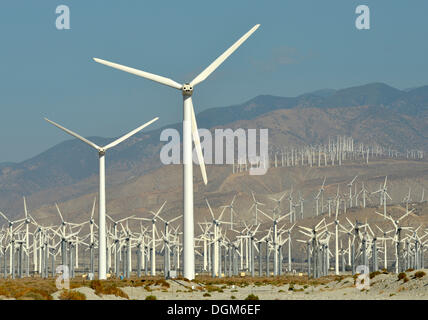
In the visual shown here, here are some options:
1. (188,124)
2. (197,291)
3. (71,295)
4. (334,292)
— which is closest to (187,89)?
(188,124)

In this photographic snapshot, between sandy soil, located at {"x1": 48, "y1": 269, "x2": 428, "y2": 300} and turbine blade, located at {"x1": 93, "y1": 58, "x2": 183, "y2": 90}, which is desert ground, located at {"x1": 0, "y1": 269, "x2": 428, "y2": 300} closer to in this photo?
sandy soil, located at {"x1": 48, "y1": 269, "x2": 428, "y2": 300}

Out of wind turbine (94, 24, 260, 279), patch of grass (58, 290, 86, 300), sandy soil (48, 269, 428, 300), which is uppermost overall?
wind turbine (94, 24, 260, 279)

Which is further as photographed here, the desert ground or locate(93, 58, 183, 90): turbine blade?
locate(93, 58, 183, 90): turbine blade

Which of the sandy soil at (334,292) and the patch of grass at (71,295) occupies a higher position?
the patch of grass at (71,295)

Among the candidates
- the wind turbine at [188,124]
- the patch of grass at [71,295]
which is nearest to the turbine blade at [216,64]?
the wind turbine at [188,124]

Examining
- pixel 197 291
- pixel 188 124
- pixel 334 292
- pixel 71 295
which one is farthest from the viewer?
pixel 188 124

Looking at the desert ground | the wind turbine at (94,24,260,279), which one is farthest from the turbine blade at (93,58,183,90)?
the desert ground

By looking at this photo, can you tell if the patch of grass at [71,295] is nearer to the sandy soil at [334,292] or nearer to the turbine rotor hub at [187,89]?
the sandy soil at [334,292]

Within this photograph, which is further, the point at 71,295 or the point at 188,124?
the point at 188,124

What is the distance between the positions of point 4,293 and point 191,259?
102 feet

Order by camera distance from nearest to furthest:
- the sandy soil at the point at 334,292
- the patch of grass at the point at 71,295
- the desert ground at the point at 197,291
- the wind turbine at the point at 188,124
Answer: the patch of grass at the point at 71,295
the desert ground at the point at 197,291
the sandy soil at the point at 334,292
the wind turbine at the point at 188,124

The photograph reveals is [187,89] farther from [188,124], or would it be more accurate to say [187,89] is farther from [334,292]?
[334,292]

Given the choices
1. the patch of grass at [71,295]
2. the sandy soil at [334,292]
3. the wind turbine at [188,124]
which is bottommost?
the sandy soil at [334,292]
